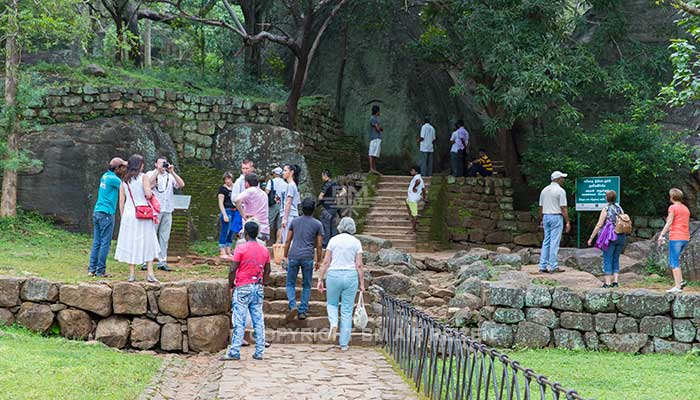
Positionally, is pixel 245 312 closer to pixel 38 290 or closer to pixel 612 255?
pixel 38 290

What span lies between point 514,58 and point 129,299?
11.1m

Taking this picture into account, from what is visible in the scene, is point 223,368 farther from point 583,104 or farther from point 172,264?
point 583,104

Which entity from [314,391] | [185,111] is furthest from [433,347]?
[185,111]

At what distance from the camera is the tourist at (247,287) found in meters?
9.41

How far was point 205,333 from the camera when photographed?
34.9 ft

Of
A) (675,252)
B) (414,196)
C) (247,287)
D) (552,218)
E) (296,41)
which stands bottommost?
(247,287)

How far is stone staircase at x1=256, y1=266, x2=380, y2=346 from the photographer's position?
35.8 feet

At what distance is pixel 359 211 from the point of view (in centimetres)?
2017

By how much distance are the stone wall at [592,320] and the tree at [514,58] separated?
300 inches

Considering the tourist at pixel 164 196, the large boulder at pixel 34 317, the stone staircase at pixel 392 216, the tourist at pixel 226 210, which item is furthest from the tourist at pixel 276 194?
the stone staircase at pixel 392 216

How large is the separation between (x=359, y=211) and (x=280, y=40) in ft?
15.2

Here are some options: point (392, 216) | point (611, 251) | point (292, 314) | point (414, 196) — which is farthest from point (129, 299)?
point (392, 216)

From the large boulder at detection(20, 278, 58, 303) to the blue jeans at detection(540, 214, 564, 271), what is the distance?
7398 millimetres

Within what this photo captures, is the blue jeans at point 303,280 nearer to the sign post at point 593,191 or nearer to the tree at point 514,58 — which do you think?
the sign post at point 593,191
